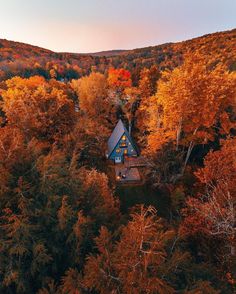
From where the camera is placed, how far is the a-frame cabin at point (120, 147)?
32.8 meters

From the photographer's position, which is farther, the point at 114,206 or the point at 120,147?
the point at 120,147

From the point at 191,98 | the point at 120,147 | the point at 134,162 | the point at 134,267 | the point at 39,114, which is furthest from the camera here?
the point at 134,162

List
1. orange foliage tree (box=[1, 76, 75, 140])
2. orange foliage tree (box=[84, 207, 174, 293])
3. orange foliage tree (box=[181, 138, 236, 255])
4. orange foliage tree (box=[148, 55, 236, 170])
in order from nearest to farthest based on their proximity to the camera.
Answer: orange foliage tree (box=[84, 207, 174, 293]) → orange foliage tree (box=[181, 138, 236, 255]) → orange foliage tree (box=[148, 55, 236, 170]) → orange foliage tree (box=[1, 76, 75, 140])

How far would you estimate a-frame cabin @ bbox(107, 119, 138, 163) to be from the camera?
32.8 meters

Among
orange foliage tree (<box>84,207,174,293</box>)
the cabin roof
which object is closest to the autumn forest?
orange foliage tree (<box>84,207,174,293</box>)

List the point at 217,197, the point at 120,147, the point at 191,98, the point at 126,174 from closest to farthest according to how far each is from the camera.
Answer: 1. the point at 217,197
2. the point at 191,98
3. the point at 126,174
4. the point at 120,147

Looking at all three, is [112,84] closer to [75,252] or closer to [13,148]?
[13,148]

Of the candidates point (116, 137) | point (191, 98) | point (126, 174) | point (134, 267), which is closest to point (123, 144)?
point (116, 137)

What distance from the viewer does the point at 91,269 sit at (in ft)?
30.0

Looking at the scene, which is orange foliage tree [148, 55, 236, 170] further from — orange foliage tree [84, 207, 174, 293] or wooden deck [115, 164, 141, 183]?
orange foliage tree [84, 207, 174, 293]

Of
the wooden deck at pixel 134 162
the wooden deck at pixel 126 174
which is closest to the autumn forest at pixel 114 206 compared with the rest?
the wooden deck at pixel 126 174

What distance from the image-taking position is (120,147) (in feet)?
109

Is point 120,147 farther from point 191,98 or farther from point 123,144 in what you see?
point 191,98

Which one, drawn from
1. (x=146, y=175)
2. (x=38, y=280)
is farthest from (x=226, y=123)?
(x=38, y=280)
